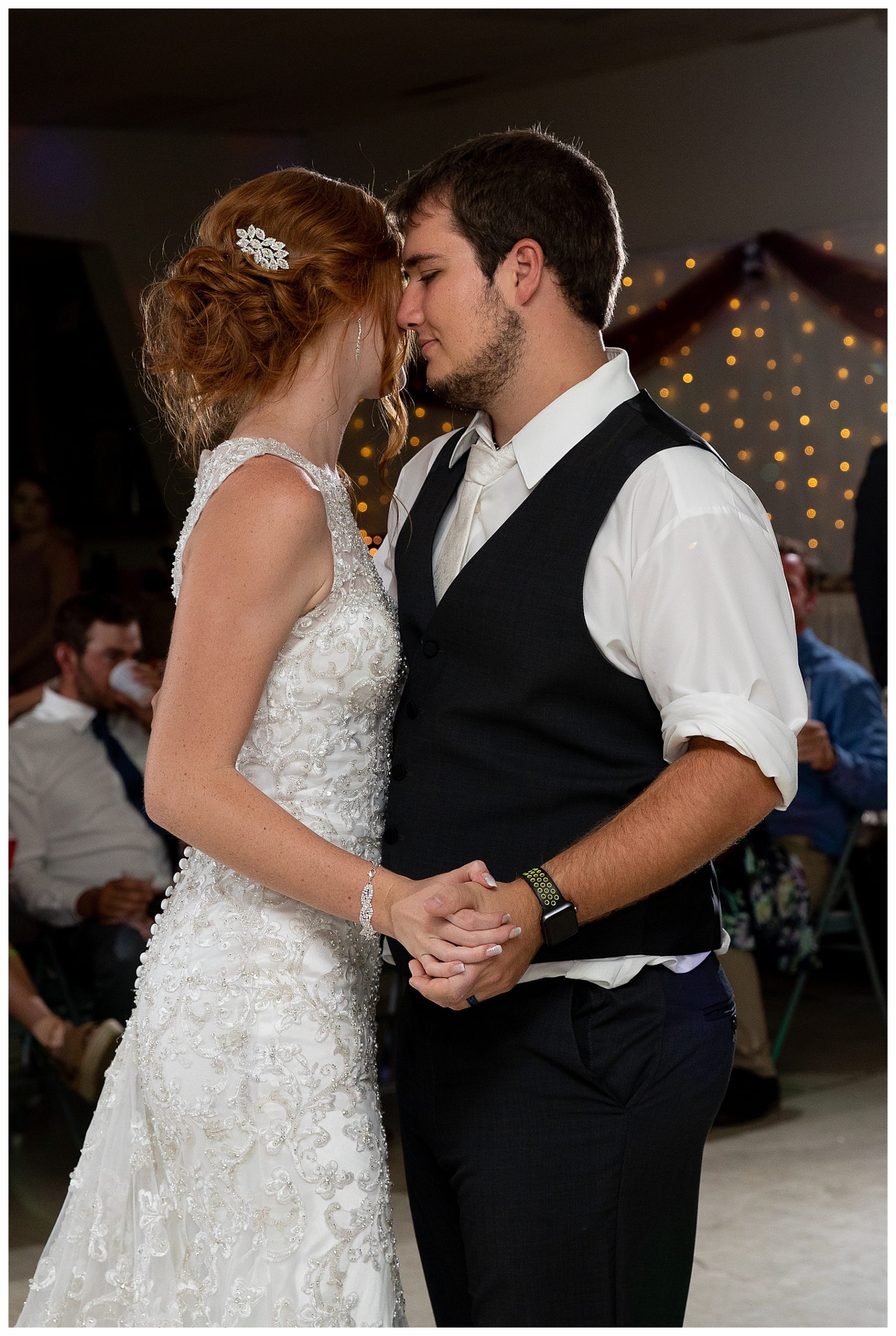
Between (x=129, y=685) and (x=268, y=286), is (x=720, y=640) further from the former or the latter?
(x=129, y=685)

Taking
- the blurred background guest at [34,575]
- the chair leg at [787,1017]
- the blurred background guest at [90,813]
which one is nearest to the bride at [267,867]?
the blurred background guest at [90,813]

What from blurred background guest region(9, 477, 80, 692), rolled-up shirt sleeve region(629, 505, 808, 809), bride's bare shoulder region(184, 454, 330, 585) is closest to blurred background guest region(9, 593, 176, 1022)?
blurred background guest region(9, 477, 80, 692)

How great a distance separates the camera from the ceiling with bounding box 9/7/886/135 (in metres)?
5.38

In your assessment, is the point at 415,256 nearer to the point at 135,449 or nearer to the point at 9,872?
the point at 9,872

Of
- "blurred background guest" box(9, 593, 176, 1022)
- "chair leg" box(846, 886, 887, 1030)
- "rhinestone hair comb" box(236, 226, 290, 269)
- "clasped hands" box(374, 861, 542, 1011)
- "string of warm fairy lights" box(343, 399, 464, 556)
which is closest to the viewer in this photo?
"clasped hands" box(374, 861, 542, 1011)

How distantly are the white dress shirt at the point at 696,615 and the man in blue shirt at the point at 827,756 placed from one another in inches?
115

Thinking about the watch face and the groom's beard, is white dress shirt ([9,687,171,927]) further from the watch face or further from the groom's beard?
the watch face

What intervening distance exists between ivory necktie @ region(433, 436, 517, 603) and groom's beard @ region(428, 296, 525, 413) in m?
0.08

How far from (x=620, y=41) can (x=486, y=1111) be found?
17.2 feet

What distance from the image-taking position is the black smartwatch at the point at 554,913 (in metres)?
1.44

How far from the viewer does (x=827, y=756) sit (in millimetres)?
4355

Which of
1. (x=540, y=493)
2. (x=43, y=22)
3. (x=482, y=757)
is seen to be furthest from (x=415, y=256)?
(x=43, y=22)

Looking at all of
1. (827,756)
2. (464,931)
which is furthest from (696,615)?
(827,756)

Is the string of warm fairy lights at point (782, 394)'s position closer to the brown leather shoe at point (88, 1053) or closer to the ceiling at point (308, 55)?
the ceiling at point (308, 55)
